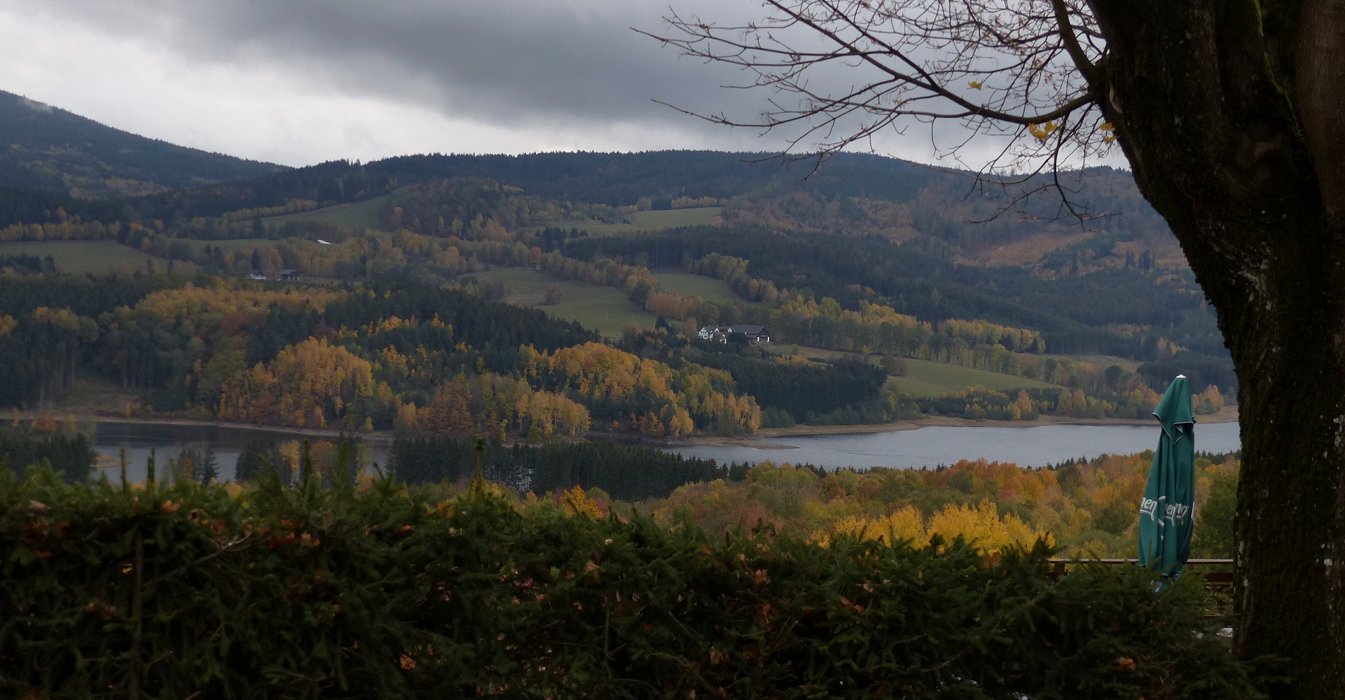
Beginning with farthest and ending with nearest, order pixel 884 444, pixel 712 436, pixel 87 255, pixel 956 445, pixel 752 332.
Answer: pixel 87 255
pixel 752 332
pixel 712 436
pixel 884 444
pixel 956 445

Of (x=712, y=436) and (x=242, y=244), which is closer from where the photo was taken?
(x=712, y=436)

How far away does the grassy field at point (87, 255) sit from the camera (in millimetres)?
140000

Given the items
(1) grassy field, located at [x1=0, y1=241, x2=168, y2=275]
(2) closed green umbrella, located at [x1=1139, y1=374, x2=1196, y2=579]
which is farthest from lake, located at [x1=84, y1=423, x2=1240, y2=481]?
(2) closed green umbrella, located at [x1=1139, y1=374, x2=1196, y2=579]

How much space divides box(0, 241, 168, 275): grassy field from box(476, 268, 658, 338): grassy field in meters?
47.3

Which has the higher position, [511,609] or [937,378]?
[511,609]

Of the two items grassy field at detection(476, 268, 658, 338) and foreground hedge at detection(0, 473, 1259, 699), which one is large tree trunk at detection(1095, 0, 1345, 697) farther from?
grassy field at detection(476, 268, 658, 338)

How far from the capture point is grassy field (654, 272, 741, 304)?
6048 inches

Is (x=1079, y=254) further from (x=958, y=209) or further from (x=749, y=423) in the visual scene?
(x=749, y=423)

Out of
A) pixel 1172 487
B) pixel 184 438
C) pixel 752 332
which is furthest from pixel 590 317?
pixel 1172 487

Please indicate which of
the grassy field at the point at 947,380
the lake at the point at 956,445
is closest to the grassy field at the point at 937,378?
the grassy field at the point at 947,380

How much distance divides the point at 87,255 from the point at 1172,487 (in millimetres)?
161520

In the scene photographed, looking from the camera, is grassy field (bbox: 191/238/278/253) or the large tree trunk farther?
grassy field (bbox: 191/238/278/253)

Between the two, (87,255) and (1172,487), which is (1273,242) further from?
(87,255)

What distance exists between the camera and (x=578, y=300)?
153125 mm
